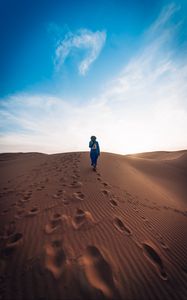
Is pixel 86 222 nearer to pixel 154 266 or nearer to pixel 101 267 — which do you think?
pixel 101 267

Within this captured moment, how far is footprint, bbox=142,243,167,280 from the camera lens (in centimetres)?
275

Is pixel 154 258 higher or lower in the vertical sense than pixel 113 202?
lower

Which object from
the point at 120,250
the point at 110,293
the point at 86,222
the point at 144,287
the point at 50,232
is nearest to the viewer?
the point at 110,293

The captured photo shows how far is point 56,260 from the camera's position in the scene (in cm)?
262

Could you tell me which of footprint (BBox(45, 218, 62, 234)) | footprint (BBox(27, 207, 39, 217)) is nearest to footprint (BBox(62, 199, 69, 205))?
footprint (BBox(27, 207, 39, 217))

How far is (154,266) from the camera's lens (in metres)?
2.82

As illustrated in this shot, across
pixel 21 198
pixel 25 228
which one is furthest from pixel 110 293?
pixel 21 198

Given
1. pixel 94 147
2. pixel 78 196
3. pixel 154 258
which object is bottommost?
pixel 154 258

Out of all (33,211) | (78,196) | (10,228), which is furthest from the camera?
(78,196)

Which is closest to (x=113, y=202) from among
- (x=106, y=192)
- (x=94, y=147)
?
(x=106, y=192)

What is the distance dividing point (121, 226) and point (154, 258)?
39.3 inches

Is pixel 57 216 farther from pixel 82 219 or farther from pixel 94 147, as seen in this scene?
pixel 94 147

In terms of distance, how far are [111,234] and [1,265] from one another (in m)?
2.13

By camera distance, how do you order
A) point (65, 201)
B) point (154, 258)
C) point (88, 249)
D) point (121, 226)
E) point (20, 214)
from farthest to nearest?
point (65, 201), point (20, 214), point (121, 226), point (154, 258), point (88, 249)
